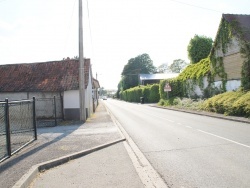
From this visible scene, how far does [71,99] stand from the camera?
21.6 m

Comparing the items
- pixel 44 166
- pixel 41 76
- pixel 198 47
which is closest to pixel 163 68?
pixel 198 47

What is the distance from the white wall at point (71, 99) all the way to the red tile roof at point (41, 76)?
401 millimetres

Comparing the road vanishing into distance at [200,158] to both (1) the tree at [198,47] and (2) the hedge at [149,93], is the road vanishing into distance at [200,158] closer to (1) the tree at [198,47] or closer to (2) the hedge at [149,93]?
(1) the tree at [198,47]

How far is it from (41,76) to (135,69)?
8208 centimetres

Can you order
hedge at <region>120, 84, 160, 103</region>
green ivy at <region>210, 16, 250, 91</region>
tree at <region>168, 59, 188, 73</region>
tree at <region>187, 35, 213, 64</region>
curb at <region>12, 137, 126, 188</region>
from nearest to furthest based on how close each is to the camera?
curb at <region>12, 137, 126, 188</region>, green ivy at <region>210, 16, 250, 91</region>, tree at <region>187, 35, 213, 64</region>, hedge at <region>120, 84, 160, 103</region>, tree at <region>168, 59, 188, 73</region>

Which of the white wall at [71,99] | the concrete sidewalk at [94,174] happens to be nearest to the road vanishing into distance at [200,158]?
the concrete sidewalk at [94,174]

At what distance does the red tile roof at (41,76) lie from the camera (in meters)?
22.6

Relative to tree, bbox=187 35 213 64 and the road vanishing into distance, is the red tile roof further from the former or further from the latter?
tree, bbox=187 35 213 64

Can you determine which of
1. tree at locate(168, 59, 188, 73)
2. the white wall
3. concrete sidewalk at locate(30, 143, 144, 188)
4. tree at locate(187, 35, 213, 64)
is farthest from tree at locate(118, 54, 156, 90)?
concrete sidewalk at locate(30, 143, 144, 188)

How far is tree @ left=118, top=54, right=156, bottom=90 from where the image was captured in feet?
327

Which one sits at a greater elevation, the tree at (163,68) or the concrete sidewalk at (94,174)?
the tree at (163,68)

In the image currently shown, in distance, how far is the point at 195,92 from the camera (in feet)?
108

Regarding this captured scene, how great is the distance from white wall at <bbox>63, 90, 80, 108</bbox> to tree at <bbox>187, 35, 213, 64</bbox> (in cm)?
2854

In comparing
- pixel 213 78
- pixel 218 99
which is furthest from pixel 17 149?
pixel 213 78
